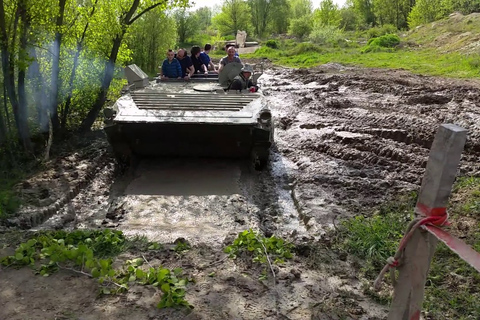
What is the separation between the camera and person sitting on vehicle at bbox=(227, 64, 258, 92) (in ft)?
27.3

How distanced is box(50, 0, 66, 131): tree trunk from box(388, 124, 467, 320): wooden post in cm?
673

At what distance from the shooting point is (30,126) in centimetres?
811

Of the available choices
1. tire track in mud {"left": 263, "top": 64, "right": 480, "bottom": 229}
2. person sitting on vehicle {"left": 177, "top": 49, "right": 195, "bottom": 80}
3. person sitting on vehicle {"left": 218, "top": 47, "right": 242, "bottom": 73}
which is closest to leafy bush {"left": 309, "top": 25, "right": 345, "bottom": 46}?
tire track in mud {"left": 263, "top": 64, "right": 480, "bottom": 229}

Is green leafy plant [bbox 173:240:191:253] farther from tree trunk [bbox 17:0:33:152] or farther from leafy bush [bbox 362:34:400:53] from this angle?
leafy bush [bbox 362:34:400:53]

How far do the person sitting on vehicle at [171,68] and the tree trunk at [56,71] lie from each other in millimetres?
1981

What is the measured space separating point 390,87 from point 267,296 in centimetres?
1125

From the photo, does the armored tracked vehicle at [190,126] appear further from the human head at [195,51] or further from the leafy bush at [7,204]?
the human head at [195,51]

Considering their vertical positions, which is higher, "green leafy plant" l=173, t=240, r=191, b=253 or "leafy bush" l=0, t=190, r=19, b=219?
"green leafy plant" l=173, t=240, r=191, b=253

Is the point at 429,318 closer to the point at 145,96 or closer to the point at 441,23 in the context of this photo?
the point at 145,96

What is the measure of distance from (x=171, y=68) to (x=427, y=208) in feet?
25.8

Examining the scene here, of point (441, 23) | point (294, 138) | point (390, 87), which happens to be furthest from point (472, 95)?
point (441, 23)

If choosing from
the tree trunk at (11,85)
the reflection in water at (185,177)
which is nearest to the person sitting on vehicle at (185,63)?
the reflection in water at (185,177)

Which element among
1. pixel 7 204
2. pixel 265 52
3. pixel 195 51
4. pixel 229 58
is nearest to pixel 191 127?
pixel 7 204

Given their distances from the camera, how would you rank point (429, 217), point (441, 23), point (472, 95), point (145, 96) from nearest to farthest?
1. point (429, 217)
2. point (145, 96)
3. point (472, 95)
4. point (441, 23)
